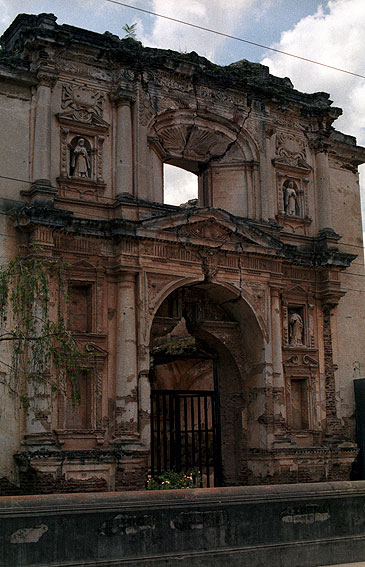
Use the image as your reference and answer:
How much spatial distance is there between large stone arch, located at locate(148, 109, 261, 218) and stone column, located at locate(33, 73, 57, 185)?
3.02m

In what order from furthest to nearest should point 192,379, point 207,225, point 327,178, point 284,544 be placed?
point 192,379 → point 327,178 → point 207,225 → point 284,544

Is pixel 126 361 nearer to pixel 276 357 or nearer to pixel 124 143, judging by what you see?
pixel 276 357

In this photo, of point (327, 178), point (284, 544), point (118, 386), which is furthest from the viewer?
point (327, 178)

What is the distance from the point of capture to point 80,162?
15.7 m

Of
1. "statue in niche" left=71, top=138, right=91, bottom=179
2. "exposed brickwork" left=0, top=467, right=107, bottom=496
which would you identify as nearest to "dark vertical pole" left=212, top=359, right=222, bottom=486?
"exposed brickwork" left=0, top=467, right=107, bottom=496

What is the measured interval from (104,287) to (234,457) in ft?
17.6

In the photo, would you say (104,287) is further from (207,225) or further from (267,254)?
(267,254)

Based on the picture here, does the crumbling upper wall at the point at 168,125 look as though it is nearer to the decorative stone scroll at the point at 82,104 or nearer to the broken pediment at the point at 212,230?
the decorative stone scroll at the point at 82,104

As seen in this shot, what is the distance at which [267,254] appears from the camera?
55.9 ft

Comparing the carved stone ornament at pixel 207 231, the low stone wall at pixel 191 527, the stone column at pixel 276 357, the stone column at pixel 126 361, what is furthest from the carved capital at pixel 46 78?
the low stone wall at pixel 191 527

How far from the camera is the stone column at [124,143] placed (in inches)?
624

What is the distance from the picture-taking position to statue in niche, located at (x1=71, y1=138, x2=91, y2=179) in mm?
15641

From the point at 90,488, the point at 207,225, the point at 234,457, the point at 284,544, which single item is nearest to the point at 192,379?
the point at 234,457

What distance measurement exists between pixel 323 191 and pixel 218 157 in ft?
9.81
